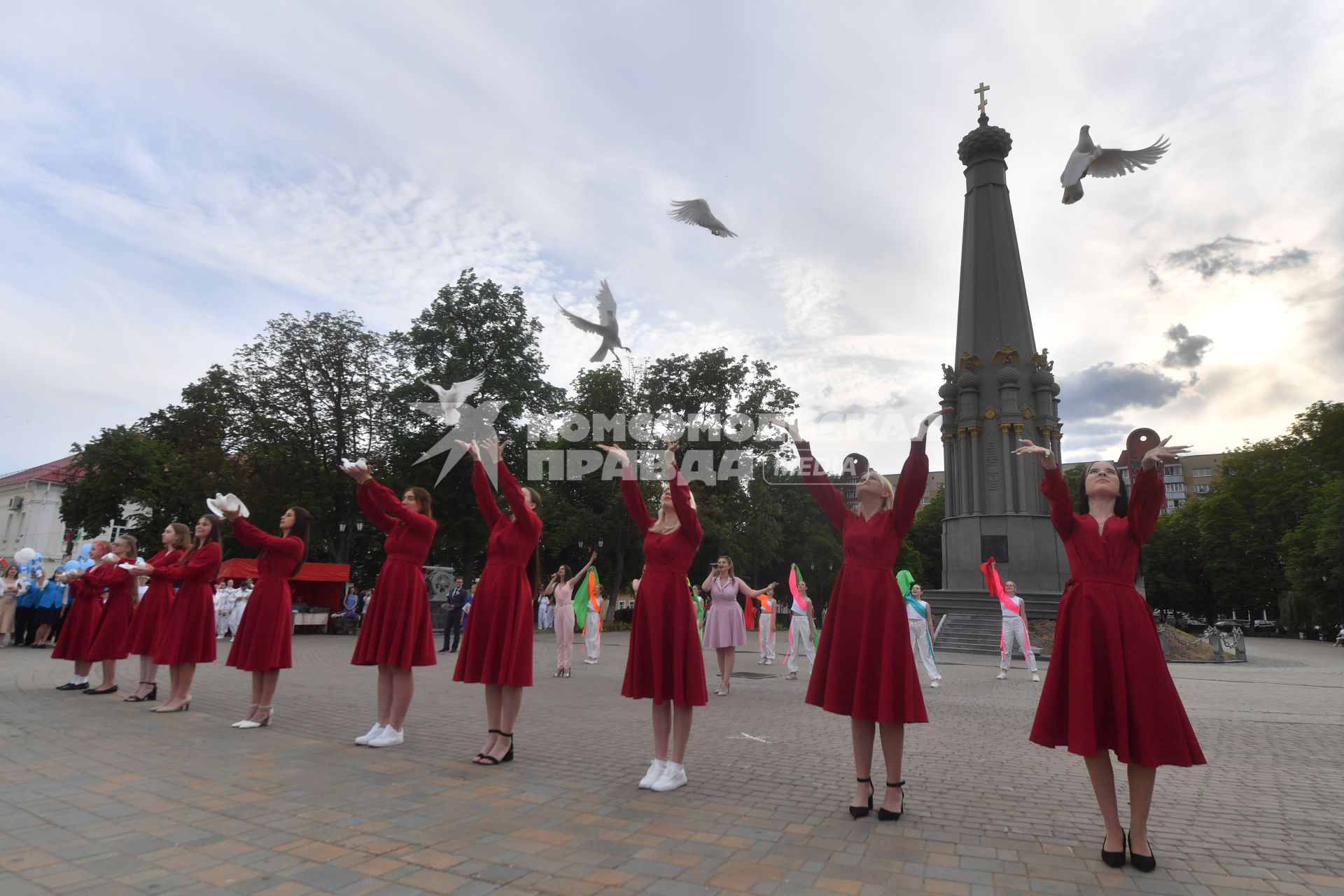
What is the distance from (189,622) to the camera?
8.08 m

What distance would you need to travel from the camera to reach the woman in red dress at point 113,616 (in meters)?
9.17

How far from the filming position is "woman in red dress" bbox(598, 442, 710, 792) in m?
5.27

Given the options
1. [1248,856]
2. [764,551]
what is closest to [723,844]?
[1248,856]

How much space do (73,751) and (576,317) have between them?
218 inches

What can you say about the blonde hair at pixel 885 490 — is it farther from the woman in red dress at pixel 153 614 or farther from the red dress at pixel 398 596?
the woman in red dress at pixel 153 614

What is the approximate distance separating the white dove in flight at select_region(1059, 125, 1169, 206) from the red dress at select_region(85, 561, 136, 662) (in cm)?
1599

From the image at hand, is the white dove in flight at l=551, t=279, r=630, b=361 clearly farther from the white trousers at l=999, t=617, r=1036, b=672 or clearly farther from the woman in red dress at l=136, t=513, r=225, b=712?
the white trousers at l=999, t=617, r=1036, b=672

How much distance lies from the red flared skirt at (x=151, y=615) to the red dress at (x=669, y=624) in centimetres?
643

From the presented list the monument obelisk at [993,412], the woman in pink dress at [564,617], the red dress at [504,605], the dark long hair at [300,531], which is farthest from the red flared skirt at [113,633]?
the monument obelisk at [993,412]

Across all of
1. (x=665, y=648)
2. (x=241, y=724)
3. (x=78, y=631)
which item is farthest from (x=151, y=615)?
(x=665, y=648)

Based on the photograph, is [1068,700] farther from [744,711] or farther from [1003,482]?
[1003,482]

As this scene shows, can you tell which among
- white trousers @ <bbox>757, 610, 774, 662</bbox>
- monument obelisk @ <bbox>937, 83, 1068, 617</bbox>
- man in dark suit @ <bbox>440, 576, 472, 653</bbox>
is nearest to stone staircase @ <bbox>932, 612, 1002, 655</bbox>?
monument obelisk @ <bbox>937, 83, 1068, 617</bbox>

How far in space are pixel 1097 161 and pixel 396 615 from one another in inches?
586

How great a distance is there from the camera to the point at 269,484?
98.2 ft
